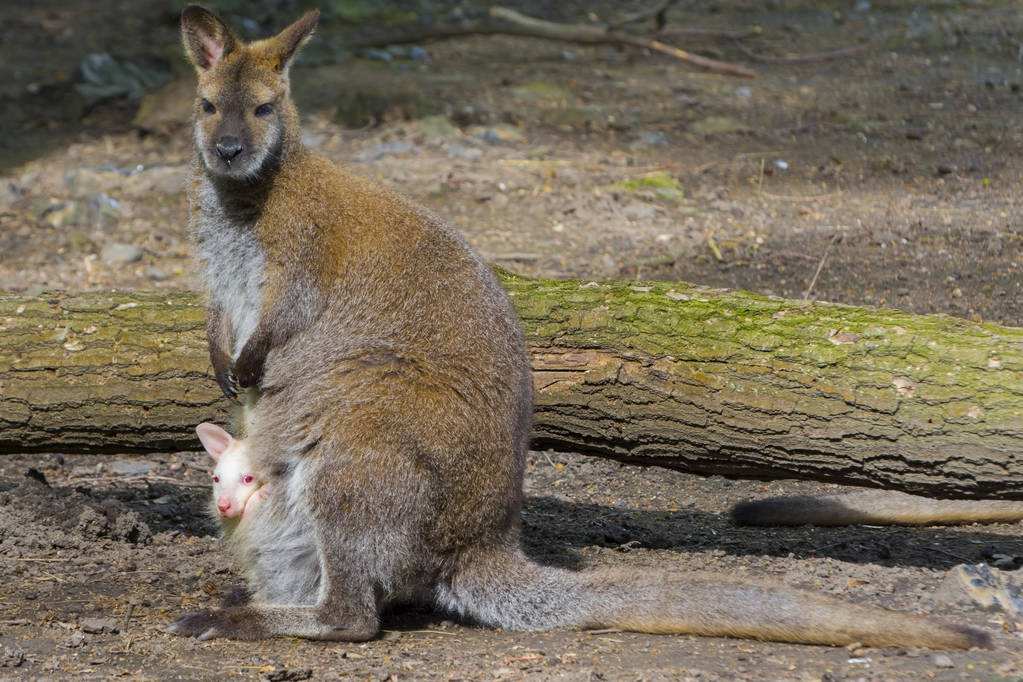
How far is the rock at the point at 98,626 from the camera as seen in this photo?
4227mm

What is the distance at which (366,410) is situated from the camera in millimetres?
4148

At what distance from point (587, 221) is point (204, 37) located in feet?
14.5

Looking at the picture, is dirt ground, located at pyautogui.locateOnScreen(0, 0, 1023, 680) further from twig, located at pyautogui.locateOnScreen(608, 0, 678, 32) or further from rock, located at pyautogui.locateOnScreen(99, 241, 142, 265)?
twig, located at pyautogui.locateOnScreen(608, 0, 678, 32)

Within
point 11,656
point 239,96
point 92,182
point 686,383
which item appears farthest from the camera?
point 92,182

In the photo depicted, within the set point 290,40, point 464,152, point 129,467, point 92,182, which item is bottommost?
point 129,467

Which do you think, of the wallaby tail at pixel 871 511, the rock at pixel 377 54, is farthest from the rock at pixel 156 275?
the rock at pixel 377 54

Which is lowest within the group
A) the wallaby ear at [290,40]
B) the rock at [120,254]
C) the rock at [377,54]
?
the rock at [120,254]

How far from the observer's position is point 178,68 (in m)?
12.1

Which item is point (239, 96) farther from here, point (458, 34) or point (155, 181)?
point (458, 34)

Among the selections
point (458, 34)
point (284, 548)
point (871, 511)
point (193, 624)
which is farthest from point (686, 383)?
point (458, 34)

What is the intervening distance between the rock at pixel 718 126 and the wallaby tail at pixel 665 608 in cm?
691

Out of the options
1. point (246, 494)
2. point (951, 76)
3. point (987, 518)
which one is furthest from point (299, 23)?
point (951, 76)

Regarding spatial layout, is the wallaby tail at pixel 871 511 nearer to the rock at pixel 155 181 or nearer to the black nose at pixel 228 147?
the black nose at pixel 228 147

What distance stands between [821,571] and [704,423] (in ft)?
2.37
